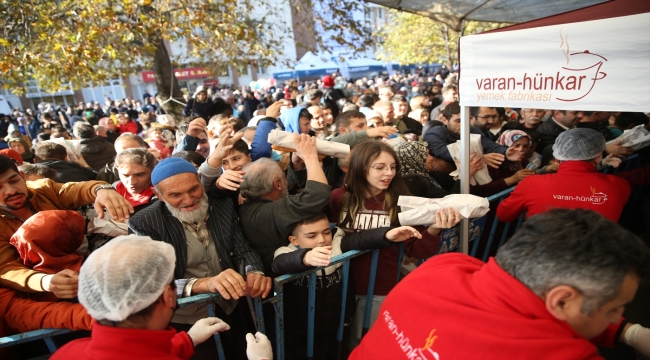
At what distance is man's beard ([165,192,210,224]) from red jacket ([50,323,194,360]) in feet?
3.50

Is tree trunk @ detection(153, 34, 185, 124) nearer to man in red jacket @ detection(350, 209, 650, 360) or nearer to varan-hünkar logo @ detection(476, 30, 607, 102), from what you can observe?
varan-hünkar logo @ detection(476, 30, 607, 102)

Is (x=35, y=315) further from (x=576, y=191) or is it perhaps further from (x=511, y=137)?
(x=511, y=137)

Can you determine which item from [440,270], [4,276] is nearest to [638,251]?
[440,270]

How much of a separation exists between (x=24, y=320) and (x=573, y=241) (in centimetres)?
277

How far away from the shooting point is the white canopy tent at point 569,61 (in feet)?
6.53

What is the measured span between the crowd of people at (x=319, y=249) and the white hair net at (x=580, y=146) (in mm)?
12

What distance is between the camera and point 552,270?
120cm

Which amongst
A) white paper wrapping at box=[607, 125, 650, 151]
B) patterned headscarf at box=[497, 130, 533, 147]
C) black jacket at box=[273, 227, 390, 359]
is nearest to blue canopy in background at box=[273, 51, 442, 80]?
patterned headscarf at box=[497, 130, 533, 147]

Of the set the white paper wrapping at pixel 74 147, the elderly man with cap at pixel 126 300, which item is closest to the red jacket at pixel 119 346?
the elderly man with cap at pixel 126 300

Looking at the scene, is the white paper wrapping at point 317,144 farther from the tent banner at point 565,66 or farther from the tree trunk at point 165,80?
the tree trunk at point 165,80

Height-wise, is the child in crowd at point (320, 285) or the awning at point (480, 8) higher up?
the awning at point (480, 8)

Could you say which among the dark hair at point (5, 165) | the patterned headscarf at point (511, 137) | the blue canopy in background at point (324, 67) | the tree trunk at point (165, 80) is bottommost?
the patterned headscarf at point (511, 137)

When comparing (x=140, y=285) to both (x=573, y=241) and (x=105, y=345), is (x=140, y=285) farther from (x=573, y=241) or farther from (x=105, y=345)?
(x=573, y=241)

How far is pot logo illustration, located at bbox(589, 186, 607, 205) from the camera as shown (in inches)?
106
